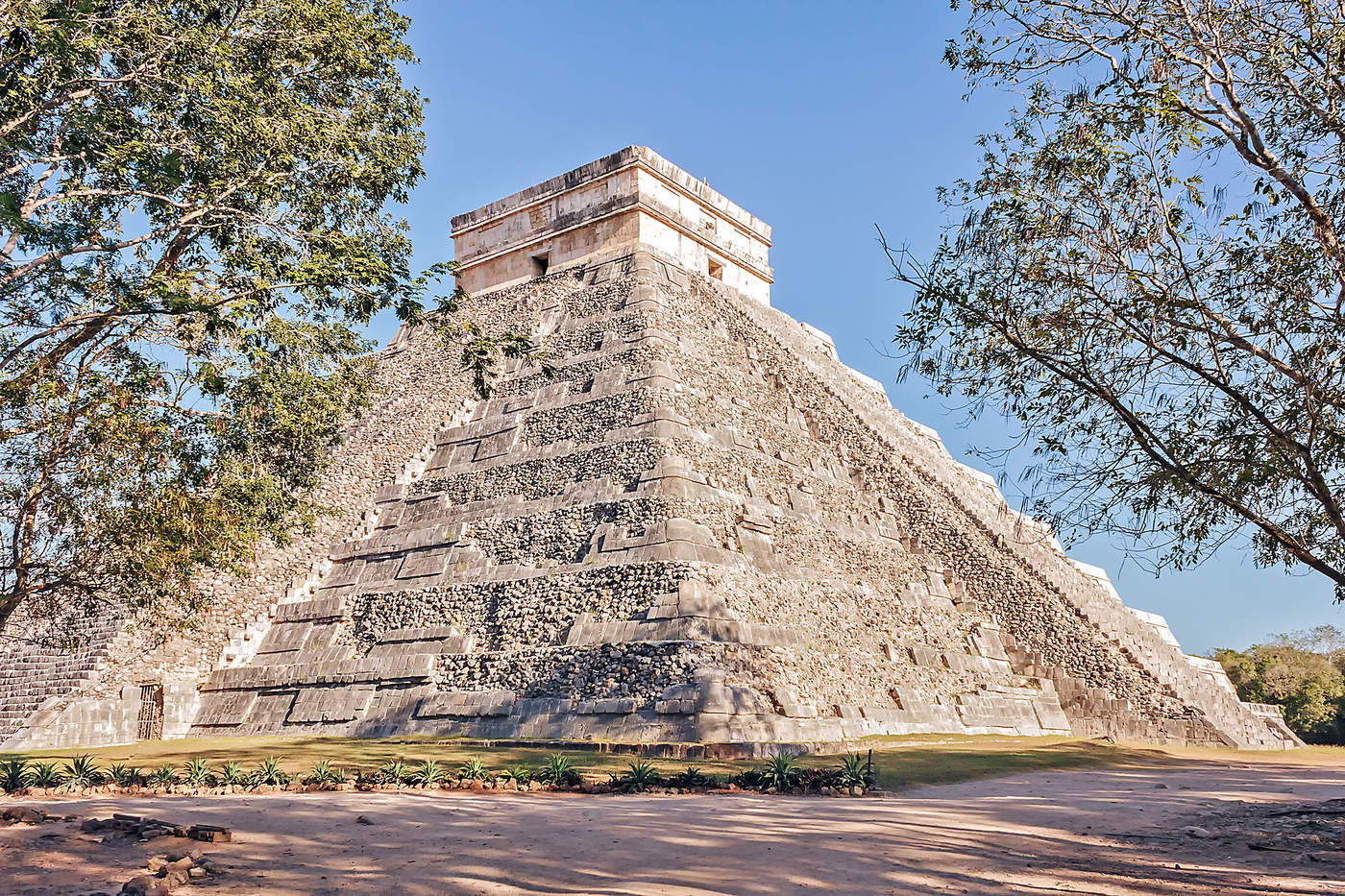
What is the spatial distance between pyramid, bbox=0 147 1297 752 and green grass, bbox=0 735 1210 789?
0.70 metres

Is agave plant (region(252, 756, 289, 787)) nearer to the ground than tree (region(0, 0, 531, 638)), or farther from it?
nearer to the ground

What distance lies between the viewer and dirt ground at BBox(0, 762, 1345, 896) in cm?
462

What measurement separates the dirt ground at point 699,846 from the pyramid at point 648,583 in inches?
157

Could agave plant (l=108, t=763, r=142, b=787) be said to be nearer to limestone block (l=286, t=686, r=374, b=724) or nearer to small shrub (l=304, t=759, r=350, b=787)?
small shrub (l=304, t=759, r=350, b=787)

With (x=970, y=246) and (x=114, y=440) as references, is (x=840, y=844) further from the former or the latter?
(x=114, y=440)

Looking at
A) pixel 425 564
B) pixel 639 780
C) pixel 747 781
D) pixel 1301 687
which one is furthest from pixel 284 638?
pixel 1301 687

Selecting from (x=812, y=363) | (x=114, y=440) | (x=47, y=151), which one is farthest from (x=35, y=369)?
(x=812, y=363)

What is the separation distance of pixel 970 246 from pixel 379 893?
5903 mm

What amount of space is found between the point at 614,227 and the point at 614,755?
15235mm

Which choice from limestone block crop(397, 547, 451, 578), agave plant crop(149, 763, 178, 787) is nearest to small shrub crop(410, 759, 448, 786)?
agave plant crop(149, 763, 178, 787)

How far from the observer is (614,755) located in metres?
10.7

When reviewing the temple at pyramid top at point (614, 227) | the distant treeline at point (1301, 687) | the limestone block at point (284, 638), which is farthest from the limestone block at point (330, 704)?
the distant treeline at point (1301, 687)

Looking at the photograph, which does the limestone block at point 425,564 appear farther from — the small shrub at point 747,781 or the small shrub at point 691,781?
the small shrub at point 747,781

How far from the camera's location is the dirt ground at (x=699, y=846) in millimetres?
4625
